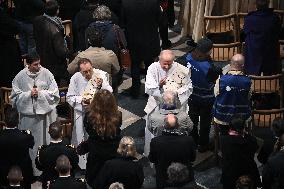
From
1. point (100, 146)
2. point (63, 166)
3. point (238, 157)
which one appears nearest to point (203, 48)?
point (238, 157)

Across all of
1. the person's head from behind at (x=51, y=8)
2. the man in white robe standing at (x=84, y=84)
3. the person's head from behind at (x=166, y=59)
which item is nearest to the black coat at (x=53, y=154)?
the man in white robe standing at (x=84, y=84)

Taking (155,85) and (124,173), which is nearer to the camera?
(124,173)

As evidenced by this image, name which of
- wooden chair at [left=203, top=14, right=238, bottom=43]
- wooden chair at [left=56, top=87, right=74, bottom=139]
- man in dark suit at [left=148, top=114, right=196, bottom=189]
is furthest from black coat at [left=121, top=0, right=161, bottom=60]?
man in dark suit at [left=148, top=114, right=196, bottom=189]

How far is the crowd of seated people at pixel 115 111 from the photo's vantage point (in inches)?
313

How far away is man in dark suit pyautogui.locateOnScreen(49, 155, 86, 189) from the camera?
7539mm

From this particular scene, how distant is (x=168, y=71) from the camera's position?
9484 millimetres

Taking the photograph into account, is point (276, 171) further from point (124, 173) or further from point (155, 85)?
point (155, 85)

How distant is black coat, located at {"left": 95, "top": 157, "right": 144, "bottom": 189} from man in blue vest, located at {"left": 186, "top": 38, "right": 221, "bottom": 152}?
194 centimetres

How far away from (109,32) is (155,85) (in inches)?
47.8

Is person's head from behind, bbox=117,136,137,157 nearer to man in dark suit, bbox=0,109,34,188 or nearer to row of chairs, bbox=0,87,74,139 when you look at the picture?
man in dark suit, bbox=0,109,34,188

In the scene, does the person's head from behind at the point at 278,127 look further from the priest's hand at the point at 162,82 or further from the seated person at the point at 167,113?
the priest's hand at the point at 162,82

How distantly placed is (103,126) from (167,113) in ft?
2.94

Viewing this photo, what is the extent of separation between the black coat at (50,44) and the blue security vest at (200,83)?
1.83 metres

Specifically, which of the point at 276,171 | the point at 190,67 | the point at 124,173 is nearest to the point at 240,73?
the point at 190,67
